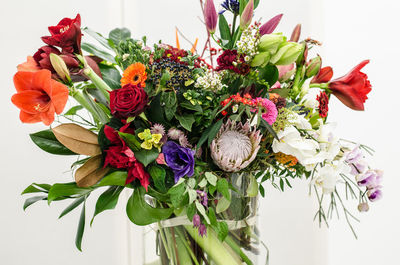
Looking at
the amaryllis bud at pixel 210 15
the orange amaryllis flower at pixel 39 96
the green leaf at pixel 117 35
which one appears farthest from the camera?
the green leaf at pixel 117 35

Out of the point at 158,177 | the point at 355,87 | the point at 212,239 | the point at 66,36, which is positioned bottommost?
the point at 212,239

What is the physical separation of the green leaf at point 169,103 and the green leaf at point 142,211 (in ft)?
0.42

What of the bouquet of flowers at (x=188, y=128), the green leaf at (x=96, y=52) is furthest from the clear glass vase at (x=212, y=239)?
the green leaf at (x=96, y=52)

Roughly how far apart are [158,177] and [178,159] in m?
0.04

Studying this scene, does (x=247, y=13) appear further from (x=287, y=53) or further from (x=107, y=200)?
(x=107, y=200)

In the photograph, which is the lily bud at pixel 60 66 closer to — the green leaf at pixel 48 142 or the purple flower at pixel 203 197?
the green leaf at pixel 48 142

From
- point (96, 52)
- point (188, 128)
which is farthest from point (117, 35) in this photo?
point (188, 128)

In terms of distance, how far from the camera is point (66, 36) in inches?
23.0

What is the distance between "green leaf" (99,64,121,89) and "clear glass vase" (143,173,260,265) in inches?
10.2

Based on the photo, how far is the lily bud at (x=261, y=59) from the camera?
24.2 inches

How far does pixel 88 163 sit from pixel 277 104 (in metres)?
0.32

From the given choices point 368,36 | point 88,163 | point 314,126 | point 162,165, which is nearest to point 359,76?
point 314,126

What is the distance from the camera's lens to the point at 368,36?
1.18 meters

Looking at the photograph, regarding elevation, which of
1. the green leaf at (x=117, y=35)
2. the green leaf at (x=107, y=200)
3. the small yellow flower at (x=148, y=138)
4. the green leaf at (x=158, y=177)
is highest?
the green leaf at (x=117, y=35)
